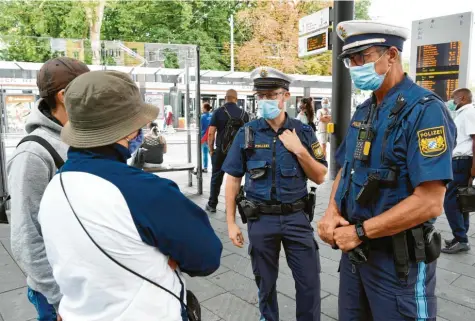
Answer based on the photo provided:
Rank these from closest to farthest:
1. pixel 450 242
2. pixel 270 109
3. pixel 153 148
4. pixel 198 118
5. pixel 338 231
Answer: pixel 338 231
pixel 270 109
pixel 450 242
pixel 153 148
pixel 198 118

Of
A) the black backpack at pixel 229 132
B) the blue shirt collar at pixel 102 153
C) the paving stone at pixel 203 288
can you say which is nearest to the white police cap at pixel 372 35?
the blue shirt collar at pixel 102 153

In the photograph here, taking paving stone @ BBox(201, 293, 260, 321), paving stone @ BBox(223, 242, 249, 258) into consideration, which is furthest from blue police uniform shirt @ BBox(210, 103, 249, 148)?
paving stone @ BBox(201, 293, 260, 321)

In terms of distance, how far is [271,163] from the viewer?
2.57 meters

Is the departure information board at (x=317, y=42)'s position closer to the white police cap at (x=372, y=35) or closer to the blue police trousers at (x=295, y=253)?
the blue police trousers at (x=295, y=253)

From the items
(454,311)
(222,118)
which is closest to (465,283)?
(454,311)

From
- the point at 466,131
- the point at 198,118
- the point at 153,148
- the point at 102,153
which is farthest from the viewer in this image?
the point at 198,118

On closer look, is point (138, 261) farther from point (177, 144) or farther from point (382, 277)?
point (177, 144)

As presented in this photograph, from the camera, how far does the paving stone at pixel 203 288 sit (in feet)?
11.1

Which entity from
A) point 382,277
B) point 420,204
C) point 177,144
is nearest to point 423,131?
point 420,204

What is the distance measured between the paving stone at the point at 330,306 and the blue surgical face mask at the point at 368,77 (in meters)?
1.98

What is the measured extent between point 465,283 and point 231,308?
89.6 inches

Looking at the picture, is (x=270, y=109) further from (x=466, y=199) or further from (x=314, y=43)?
(x=314, y=43)

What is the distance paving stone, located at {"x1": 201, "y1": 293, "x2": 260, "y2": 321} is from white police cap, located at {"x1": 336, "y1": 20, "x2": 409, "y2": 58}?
7.28 feet

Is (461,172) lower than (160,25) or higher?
lower
